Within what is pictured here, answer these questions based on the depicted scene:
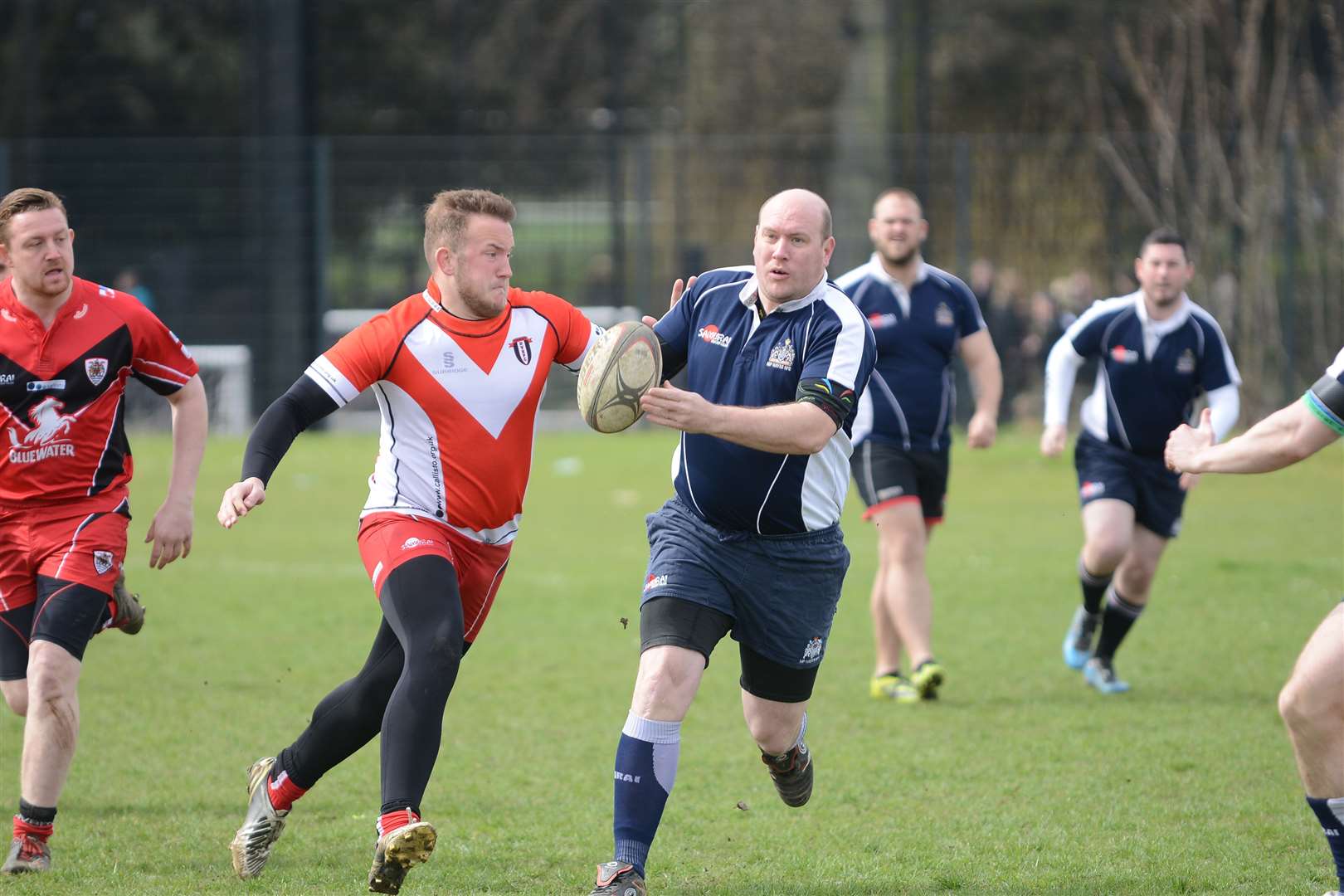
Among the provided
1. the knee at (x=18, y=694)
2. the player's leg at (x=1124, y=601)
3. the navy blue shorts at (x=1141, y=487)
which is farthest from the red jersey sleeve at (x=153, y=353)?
the player's leg at (x=1124, y=601)

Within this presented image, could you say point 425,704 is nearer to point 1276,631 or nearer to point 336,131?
point 1276,631

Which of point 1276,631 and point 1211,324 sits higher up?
point 1211,324

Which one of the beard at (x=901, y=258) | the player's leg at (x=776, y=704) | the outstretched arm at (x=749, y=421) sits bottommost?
the player's leg at (x=776, y=704)

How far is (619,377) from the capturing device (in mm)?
4730

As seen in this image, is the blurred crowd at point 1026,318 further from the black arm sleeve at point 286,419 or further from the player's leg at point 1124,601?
the black arm sleeve at point 286,419

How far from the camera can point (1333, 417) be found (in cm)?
432

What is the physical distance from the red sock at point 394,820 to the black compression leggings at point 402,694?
0.08 ft

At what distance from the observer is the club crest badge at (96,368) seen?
18.0 feet

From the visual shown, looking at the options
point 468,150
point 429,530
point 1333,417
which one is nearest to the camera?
point 1333,417

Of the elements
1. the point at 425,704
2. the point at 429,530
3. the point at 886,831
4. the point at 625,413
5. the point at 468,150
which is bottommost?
the point at 886,831

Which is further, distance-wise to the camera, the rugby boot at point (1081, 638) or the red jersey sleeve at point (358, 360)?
the rugby boot at point (1081, 638)

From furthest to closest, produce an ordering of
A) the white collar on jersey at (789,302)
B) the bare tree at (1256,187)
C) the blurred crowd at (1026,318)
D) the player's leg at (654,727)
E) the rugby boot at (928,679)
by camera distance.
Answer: the blurred crowd at (1026,318) < the bare tree at (1256,187) < the rugby boot at (928,679) < the white collar on jersey at (789,302) < the player's leg at (654,727)

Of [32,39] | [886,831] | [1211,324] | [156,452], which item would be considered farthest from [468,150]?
[886,831]

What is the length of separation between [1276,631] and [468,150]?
605 inches
